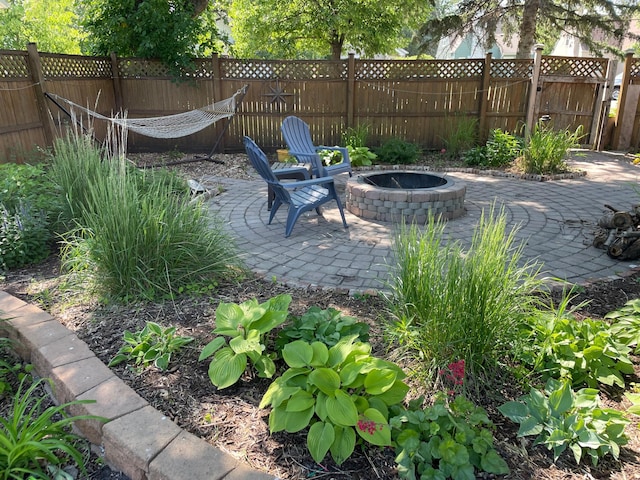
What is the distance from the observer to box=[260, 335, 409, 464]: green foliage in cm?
139

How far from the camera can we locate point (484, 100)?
7.81 metres

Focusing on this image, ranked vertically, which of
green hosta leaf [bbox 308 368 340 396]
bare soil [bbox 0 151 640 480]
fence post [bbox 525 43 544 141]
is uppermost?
fence post [bbox 525 43 544 141]

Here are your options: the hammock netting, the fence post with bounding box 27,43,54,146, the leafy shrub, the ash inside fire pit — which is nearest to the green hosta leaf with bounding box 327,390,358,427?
the leafy shrub

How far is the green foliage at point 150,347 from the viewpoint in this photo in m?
1.91

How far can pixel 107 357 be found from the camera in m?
1.99

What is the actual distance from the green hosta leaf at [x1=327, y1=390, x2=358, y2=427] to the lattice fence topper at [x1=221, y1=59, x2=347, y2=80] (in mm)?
7148

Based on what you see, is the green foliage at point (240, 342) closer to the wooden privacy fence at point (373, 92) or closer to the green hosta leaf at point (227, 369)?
the green hosta leaf at point (227, 369)

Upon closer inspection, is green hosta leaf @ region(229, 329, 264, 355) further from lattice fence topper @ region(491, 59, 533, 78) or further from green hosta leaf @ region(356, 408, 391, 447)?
lattice fence topper @ region(491, 59, 533, 78)

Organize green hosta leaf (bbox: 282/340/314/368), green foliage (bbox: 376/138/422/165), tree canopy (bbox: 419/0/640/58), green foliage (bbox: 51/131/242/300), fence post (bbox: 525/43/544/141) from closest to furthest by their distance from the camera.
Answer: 1. green hosta leaf (bbox: 282/340/314/368)
2. green foliage (bbox: 51/131/242/300)
3. green foliage (bbox: 376/138/422/165)
4. fence post (bbox: 525/43/544/141)
5. tree canopy (bbox: 419/0/640/58)

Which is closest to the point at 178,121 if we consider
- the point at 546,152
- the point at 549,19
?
the point at 546,152

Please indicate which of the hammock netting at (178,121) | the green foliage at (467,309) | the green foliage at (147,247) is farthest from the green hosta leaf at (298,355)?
the hammock netting at (178,121)

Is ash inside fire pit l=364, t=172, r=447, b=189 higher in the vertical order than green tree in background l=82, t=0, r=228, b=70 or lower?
lower

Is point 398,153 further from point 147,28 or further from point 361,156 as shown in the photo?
point 147,28

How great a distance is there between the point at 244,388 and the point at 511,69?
7834 millimetres
